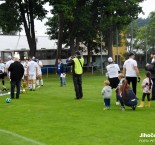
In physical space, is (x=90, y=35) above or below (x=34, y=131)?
above

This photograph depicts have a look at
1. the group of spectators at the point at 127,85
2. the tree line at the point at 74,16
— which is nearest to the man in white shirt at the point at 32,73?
the group of spectators at the point at 127,85

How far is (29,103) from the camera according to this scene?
17.5m

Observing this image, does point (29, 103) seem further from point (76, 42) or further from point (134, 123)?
point (76, 42)

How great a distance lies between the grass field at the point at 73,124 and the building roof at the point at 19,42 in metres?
45.2

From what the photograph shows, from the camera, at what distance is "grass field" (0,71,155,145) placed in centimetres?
977

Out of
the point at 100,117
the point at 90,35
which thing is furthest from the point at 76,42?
the point at 100,117

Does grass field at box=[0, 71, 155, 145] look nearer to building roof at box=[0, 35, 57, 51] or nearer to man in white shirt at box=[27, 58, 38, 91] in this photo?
man in white shirt at box=[27, 58, 38, 91]

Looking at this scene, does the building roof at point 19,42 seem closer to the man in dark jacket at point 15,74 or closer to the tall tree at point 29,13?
the tall tree at point 29,13

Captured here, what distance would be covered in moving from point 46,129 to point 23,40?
5469 centimetres

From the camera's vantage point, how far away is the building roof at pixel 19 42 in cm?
6121

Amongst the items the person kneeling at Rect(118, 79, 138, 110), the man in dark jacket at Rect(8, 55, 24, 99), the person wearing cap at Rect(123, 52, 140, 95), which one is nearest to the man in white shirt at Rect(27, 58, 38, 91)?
the man in dark jacket at Rect(8, 55, 24, 99)

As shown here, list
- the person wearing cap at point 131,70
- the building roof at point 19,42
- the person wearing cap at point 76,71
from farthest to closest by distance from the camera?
the building roof at point 19,42
the person wearing cap at point 76,71
the person wearing cap at point 131,70

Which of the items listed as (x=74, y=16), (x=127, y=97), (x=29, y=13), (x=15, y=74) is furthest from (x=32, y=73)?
(x=29, y=13)

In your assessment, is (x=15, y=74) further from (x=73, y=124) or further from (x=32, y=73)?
(x=73, y=124)
